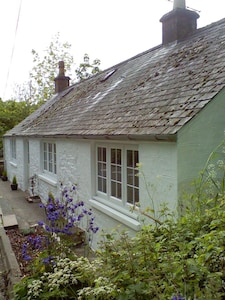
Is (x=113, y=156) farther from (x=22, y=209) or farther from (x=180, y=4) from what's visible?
(x=22, y=209)

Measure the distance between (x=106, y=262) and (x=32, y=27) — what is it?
34.9ft

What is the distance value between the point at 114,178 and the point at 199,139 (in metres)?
2.73

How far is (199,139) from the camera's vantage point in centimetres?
481

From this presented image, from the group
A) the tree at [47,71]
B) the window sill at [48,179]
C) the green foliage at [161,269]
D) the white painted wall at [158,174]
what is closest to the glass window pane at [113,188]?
the white painted wall at [158,174]

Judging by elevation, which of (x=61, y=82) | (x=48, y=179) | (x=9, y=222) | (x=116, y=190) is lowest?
(x=9, y=222)

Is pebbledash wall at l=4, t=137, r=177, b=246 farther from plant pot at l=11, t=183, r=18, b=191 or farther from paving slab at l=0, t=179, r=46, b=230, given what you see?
plant pot at l=11, t=183, r=18, b=191

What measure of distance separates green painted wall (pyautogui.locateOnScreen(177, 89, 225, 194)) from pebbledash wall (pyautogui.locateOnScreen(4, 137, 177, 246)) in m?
0.13

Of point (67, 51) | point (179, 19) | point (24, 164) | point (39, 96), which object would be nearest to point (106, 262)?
point (179, 19)

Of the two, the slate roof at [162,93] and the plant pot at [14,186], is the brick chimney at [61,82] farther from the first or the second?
Result: the slate roof at [162,93]

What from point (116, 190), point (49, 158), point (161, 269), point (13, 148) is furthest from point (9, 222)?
point (13, 148)

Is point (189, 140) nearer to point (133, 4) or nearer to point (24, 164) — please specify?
point (133, 4)

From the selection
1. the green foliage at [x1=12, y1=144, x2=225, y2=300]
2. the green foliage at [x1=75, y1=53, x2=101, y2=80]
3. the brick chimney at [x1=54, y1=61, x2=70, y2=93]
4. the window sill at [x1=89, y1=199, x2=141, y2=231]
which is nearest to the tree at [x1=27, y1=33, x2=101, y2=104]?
the green foliage at [x1=75, y1=53, x2=101, y2=80]

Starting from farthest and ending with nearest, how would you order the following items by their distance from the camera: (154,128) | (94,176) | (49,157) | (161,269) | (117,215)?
(49,157) < (94,176) < (117,215) < (154,128) < (161,269)

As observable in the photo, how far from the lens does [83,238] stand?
7867 mm
